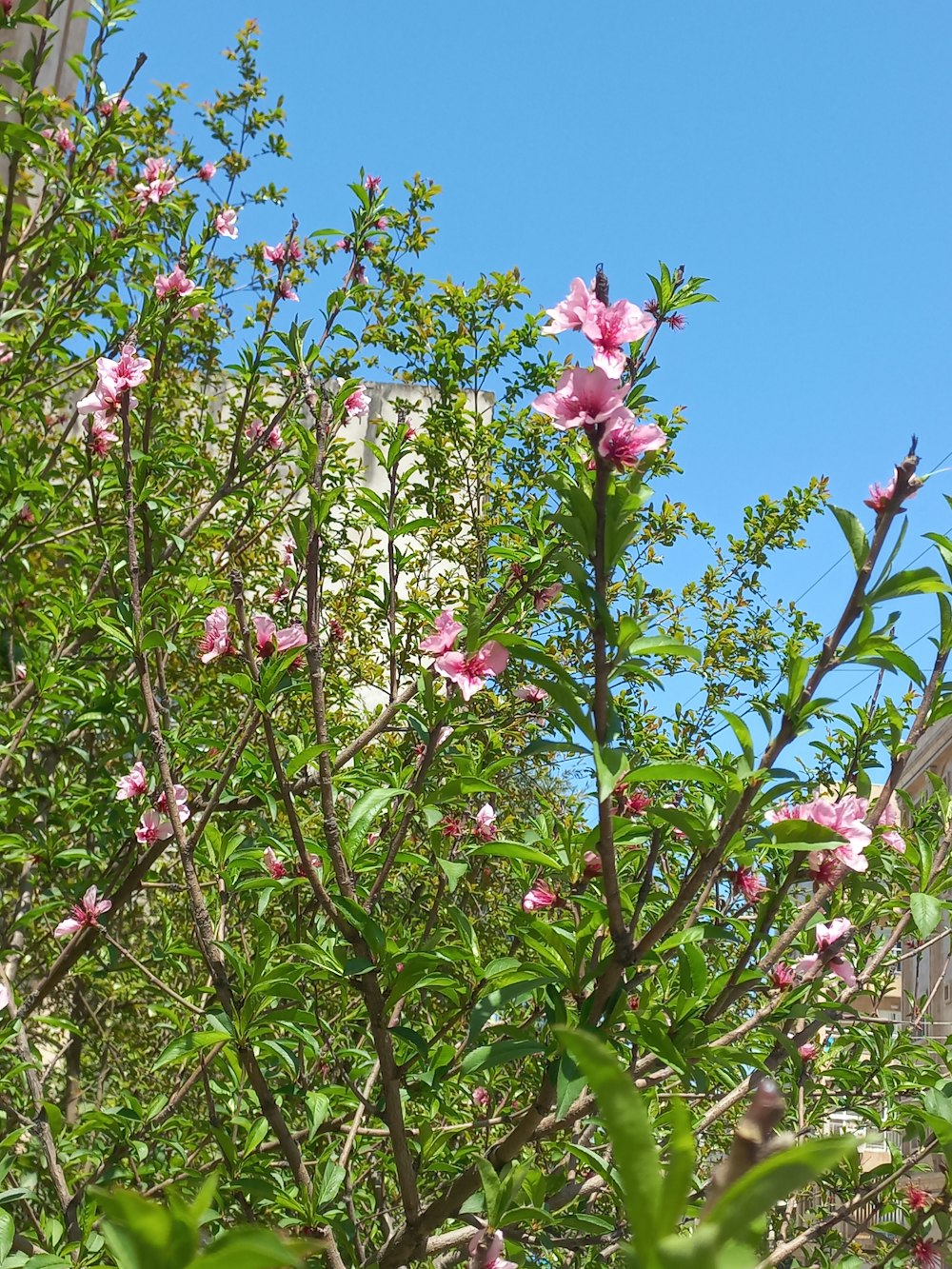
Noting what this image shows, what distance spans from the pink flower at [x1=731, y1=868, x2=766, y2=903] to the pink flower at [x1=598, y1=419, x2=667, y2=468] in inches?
41.8

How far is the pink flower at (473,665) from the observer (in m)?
1.97

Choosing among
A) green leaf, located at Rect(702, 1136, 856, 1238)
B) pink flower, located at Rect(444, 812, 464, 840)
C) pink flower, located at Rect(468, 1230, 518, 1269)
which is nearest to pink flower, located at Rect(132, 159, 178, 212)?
pink flower, located at Rect(444, 812, 464, 840)

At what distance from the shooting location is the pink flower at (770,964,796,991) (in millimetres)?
2606

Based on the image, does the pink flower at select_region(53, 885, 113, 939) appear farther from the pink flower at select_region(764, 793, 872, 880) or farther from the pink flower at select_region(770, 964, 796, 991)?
the pink flower at select_region(764, 793, 872, 880)

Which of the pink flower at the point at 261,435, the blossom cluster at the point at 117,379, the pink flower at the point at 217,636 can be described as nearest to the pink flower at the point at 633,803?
the pink flower at the point at 217,636

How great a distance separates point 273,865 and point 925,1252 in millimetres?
2074

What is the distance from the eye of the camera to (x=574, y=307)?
5.61ft

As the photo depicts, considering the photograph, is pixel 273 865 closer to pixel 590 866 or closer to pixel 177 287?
pixel 590 866

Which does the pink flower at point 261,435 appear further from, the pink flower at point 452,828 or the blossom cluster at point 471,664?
the blossom cluster at point 471,664

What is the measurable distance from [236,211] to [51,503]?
153 cm

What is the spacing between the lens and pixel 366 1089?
2.78 meters

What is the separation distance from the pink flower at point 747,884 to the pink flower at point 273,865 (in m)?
1.17

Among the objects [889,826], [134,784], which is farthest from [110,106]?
[889,826]

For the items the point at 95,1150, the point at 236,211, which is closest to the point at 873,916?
the point at 95,1150
